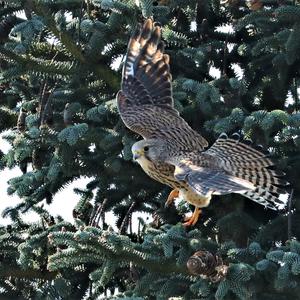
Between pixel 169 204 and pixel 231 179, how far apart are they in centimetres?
100

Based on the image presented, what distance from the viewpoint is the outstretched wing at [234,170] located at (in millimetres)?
6551

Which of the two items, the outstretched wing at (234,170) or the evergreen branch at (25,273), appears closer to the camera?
the outstretched wing at (234,170)

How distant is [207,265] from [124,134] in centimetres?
153

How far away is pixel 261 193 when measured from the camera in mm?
6727

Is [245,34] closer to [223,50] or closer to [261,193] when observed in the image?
[223,50]

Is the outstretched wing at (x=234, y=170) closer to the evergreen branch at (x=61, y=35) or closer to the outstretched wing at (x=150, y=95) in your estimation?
the outstretched wing at (x=150, y=95)

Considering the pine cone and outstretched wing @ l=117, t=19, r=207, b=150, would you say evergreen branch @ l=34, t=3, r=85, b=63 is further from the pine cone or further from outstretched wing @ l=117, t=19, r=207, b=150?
the pine cone

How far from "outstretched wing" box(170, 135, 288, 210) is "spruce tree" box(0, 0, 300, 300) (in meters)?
0.10

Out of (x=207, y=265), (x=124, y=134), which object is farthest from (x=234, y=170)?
(x=207, y=265)

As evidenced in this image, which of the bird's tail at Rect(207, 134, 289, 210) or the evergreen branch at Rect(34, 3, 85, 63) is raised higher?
the evergreen branch at Rect(34, 3, 85, 63)

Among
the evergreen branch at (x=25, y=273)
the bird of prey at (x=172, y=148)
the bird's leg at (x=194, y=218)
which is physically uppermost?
the bird of prey at (x=172, y=148)

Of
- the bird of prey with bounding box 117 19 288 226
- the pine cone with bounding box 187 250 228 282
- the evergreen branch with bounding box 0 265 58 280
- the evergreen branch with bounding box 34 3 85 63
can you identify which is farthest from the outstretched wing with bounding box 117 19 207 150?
the pine cone with bounding box 187 250 228 282

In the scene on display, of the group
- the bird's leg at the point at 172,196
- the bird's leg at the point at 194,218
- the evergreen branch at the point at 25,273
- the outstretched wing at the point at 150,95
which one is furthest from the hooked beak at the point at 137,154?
the evergreen branch at the point at 25,273

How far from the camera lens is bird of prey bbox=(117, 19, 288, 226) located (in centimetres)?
670
